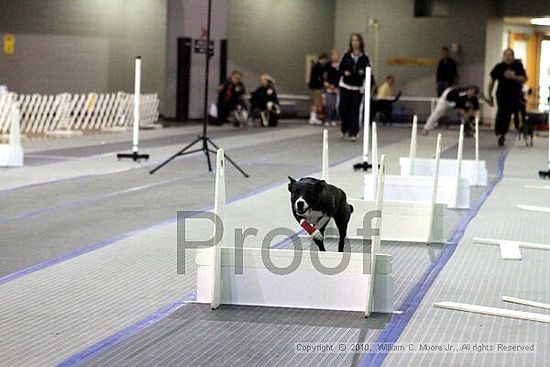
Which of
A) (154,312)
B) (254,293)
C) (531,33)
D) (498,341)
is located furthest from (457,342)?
(531,33)

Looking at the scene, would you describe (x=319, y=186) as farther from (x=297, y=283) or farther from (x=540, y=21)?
(x=540, y=21)

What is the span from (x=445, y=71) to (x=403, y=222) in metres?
17.8

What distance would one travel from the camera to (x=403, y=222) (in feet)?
24.8

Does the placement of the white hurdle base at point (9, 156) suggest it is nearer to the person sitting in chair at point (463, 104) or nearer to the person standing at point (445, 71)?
the person sitting in chair at point (463, 104)

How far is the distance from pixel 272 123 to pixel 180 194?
1197cm

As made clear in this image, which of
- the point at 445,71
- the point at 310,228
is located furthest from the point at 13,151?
the point at 445,71

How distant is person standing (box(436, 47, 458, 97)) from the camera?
24828 mm

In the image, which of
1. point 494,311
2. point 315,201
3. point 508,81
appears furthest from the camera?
point 508,81

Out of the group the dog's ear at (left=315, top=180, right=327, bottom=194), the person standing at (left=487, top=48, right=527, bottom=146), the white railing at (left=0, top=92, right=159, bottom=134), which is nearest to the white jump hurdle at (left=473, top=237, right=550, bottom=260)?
the dog's ear at (left=315, top=180, right=327, bottom=194)

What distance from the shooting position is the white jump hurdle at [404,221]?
7.48 m

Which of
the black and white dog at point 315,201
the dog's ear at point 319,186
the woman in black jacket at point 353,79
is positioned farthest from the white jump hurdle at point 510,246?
the woman in black jacket at point 353,79

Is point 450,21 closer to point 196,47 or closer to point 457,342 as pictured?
point 196,47

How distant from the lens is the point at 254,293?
5480 millimetres

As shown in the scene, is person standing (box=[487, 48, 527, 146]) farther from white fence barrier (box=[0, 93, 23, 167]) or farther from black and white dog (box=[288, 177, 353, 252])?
black and white dog (box=[288, 177, 353, 252])
